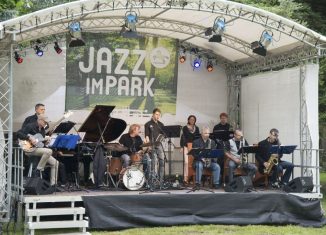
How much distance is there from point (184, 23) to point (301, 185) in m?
4.44

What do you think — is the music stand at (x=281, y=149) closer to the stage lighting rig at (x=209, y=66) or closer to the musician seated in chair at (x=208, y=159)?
the musician seated in chair at (x=208, y=159)

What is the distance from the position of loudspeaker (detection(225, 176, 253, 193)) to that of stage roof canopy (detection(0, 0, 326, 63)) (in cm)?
284

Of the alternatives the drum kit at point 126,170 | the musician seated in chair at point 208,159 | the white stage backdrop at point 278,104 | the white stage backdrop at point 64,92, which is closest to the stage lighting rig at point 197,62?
the white stage backdrop at point 64,92

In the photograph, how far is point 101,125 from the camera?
10078 mm

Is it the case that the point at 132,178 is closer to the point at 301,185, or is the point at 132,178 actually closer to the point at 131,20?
the point at 131,20

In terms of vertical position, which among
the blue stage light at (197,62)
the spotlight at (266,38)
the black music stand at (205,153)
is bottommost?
the black music stand at (205,153)

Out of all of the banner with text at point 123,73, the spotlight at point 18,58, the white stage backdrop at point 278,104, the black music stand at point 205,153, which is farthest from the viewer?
the banner with text at point 123,73

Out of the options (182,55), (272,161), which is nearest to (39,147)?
(272,161)

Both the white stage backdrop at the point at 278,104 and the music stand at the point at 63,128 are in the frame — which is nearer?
the music stand at the point at 63,128

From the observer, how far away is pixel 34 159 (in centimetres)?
977

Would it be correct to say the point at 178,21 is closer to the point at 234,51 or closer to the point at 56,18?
the point at 234,51

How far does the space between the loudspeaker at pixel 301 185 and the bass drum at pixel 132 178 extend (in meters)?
2.78

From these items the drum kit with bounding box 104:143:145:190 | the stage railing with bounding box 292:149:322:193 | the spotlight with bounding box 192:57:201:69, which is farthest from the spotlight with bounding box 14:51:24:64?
the stage railing with bounding box 292:149:322:193

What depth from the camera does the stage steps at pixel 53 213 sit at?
8391 mm
